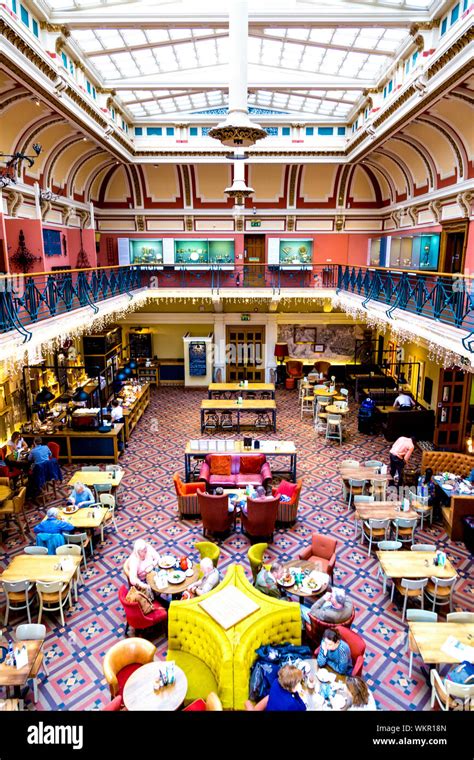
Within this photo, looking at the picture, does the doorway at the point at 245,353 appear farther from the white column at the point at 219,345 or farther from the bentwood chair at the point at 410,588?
the bentwood chair at the point at 410,588

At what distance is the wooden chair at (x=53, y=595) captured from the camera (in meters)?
6.77

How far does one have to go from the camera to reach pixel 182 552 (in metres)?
8.77

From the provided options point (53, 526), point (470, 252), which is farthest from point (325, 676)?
point (470, 252)

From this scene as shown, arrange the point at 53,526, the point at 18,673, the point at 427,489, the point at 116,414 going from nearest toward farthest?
1. the point at 18,673
2. the point at 53,526
3. the point at 427,489
4. the point at 116,414

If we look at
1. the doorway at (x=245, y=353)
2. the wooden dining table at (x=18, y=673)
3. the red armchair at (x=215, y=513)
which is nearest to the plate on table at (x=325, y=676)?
the wooden dining table at (x=18, y=673)

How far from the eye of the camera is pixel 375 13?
350 inches

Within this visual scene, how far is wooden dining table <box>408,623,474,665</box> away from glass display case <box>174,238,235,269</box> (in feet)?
51.5

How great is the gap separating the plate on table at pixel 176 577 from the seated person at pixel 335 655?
2.31 m

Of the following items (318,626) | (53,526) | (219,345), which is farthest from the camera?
(219,345)

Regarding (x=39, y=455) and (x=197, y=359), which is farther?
(x=197, y=359)

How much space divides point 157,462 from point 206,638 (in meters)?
7.34

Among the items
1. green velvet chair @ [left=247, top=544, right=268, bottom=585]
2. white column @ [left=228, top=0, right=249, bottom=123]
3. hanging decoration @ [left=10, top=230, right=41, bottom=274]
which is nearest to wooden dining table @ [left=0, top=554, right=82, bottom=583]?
green velvet chair @ [left=247, top=544, right=268, bottom=585]

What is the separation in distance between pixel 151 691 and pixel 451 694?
308 cm

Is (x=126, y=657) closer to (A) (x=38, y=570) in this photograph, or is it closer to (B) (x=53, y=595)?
(B) (x=53, y=595)
